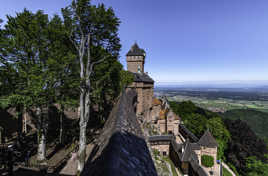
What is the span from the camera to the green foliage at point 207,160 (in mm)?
19062

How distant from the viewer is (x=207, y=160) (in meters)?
19.3

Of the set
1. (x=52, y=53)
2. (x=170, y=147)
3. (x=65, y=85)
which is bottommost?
(x=170, y=147)

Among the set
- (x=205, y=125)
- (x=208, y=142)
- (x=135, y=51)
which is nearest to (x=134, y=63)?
(x=135, y=51)

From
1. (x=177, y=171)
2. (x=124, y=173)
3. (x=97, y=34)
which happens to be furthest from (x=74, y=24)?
(x=177, y=171)

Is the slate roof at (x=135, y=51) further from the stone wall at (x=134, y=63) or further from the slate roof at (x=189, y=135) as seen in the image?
the slate roof at (x=189, y=135)

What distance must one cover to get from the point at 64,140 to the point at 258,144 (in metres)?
39.7

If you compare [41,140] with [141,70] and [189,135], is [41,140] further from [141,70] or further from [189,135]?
[189,135]

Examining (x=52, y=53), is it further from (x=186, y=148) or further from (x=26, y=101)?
(x=186, y=148)

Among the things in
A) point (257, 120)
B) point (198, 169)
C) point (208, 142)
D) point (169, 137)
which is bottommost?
point (257, 120)

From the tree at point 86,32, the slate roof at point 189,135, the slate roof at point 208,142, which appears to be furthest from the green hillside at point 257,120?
the tree at point 86,32

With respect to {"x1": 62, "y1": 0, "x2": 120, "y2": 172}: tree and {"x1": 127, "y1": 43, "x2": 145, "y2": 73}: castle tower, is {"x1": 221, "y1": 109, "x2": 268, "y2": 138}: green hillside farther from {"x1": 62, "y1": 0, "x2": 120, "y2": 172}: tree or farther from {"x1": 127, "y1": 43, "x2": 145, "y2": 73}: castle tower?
{"x1": 62, "y1": 0, "x2": 120, "y2": 172}: tree

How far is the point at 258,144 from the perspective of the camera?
1001 inches

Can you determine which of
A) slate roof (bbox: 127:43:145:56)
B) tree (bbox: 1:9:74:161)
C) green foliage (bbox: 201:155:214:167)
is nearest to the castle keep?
slate roof (bbox: 127:43:145:56)

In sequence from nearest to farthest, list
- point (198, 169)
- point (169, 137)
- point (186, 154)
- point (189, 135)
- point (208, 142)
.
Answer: point (198, 169) → point (186, 154) → point (208, 142) → point (169, 137) → point (189, 135)
